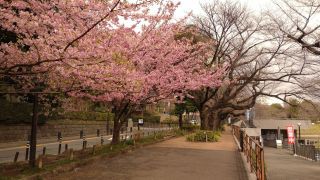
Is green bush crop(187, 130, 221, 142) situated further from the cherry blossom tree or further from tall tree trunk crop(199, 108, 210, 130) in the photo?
tall tree trunk crop(199, 108, 210, 130)

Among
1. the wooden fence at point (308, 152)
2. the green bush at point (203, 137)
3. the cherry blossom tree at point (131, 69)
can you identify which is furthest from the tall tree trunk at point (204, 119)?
the cherry blossom tree at point (131, 69)

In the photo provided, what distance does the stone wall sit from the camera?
25938 millimetres

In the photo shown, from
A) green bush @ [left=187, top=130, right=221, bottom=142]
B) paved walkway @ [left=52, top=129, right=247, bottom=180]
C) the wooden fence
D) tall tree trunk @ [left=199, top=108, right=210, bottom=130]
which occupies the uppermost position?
tall tree trunk @ [left=199, top=108, right=210, bottom=130]

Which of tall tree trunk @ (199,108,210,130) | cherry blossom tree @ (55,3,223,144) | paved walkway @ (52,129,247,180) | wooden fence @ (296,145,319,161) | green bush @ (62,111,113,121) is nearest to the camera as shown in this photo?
cherry blossom tree @ (55,3,223,144)

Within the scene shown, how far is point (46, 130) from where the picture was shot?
30.9m

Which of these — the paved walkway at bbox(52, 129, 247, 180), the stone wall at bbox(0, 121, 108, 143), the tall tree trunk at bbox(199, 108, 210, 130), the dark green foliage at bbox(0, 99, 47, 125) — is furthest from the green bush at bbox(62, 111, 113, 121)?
the paved walkway at bbox(52, 129, 247, 180)

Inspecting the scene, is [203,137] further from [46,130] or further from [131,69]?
[131,69]

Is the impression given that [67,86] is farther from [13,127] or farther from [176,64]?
[13,127]

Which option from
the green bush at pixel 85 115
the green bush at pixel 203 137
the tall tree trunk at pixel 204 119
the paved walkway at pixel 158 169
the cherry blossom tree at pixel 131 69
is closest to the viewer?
the cherry blossom tree at pixel 131 69

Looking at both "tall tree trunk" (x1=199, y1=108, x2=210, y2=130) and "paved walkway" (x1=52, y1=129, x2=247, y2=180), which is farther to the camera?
"tall tree trunk" (x1=199, y1=108, x2=210, y2=130)

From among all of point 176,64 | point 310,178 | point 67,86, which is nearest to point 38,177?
point 67,86

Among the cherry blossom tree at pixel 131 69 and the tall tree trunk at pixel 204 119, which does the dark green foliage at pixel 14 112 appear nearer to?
the cherry blossom tree at pixel 131 69

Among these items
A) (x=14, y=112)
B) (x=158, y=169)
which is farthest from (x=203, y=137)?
(x=158, y=169)

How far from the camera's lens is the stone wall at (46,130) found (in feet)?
85.1
